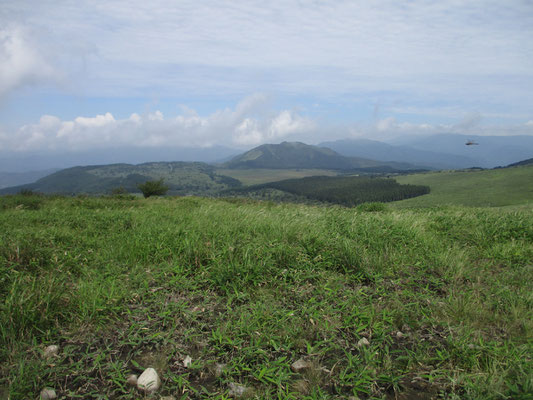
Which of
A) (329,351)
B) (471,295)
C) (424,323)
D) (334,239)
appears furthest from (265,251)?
(471,295)

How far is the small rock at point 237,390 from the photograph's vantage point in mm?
2572

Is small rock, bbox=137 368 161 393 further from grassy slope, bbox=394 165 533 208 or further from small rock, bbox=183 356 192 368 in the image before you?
grassy slope, bbox=394 165 533 208

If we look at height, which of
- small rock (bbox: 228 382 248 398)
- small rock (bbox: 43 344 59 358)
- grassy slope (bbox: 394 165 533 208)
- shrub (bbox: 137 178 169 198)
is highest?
shrub (bbox: 137 178 169 198)

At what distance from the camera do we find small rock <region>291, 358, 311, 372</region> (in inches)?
113

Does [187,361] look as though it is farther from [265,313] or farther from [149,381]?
[265,313]

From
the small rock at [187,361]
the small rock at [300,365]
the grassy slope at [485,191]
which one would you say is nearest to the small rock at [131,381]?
the small rock at [187,361]

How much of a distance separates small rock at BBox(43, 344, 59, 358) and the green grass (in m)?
0.08

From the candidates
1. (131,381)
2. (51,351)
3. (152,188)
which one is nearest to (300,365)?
(131,381)

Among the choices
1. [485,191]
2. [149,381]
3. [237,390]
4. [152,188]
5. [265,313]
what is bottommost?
[485,191]

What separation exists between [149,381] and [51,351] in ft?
3.85

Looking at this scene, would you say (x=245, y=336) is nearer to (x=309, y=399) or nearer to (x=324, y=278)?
(x=309, y=399)

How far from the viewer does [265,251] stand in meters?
4.96

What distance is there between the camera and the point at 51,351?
298 cm

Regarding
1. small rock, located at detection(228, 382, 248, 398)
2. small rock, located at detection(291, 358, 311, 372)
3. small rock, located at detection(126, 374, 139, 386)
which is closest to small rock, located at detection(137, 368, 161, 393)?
small rock, located at detection(126, 374, 139, 386)
